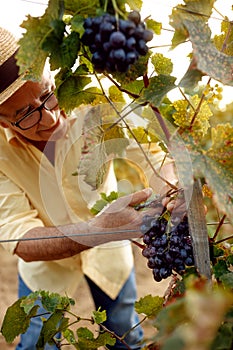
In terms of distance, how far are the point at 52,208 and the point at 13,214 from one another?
0.68 ft

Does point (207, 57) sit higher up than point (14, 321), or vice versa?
point (207, 57)

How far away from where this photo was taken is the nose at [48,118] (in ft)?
5.25

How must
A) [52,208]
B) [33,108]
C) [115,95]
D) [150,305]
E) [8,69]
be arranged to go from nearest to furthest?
[150,305], [115,95], [8,69], [33,108], [52,208]

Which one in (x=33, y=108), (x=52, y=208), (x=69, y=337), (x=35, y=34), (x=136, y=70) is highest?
(x=35, y=34)

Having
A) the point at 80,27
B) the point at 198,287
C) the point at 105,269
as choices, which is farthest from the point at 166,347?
the point at 105,269

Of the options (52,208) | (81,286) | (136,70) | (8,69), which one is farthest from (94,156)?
(81,286)

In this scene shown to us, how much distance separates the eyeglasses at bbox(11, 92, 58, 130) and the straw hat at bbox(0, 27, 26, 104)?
0.12 meters

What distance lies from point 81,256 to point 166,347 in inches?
72.9

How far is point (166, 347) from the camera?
43 centimetres

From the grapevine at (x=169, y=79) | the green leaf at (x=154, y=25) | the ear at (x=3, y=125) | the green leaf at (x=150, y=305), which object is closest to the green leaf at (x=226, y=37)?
the grapevine at (x=169, y=79)

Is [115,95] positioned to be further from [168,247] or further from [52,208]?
[52,208]

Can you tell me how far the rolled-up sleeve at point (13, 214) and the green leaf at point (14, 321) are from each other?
54 cm

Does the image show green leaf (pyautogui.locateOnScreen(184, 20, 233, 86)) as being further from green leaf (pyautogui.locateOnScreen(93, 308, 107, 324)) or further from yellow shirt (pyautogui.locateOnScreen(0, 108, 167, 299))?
yellow shirt (pyautogui.locateOnScreen(0, 108, 167, 299))

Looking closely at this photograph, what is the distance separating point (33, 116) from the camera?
5.25ft
